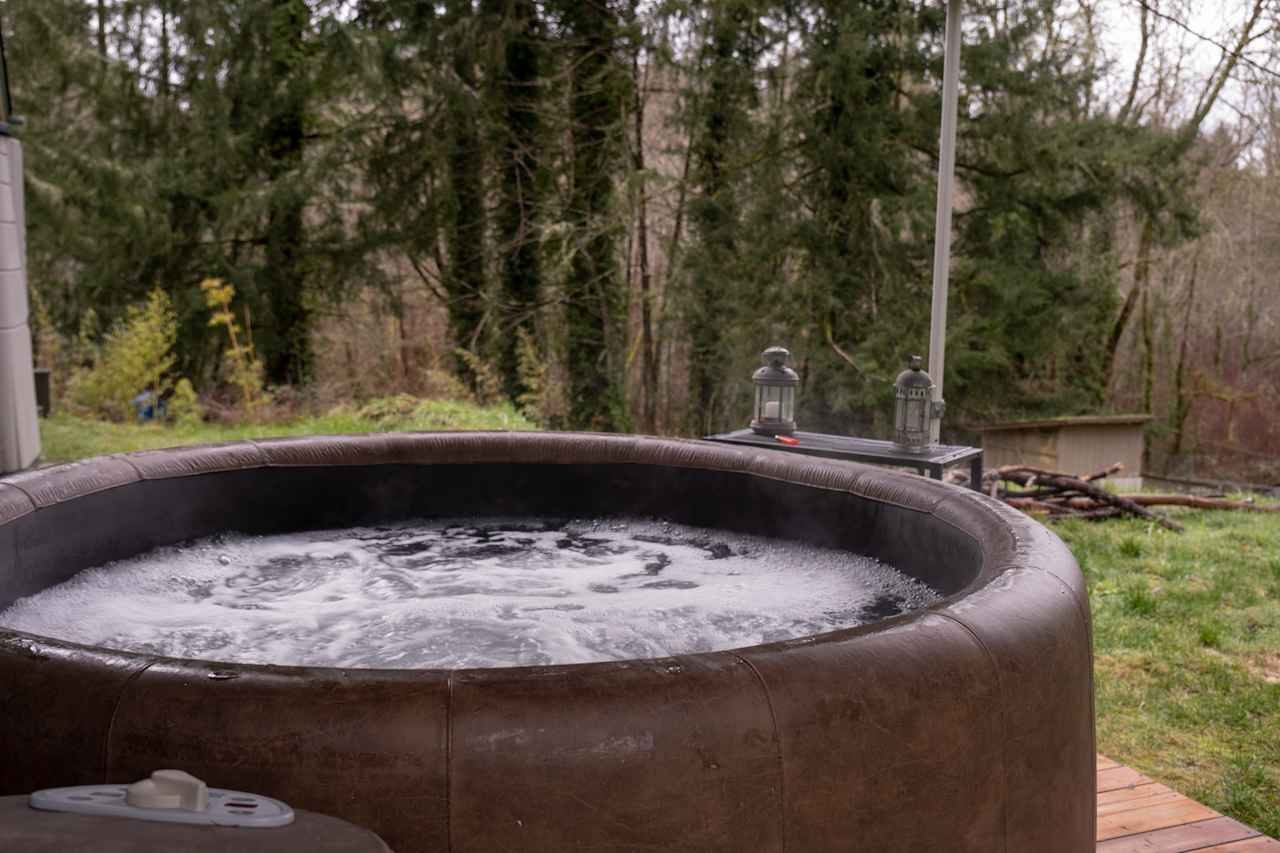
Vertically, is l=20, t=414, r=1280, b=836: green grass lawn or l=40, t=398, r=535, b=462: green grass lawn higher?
l=40, t=398, r=535, b=462: green grass lawn

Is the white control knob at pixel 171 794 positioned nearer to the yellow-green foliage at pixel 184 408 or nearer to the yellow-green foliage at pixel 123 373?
the yellow-green foliage at pixel 184 408

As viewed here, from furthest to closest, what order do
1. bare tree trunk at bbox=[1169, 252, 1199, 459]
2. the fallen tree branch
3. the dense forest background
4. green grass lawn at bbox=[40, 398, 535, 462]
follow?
bare tree trunk at bbox=[1169, 252, 1199, 459], the dense forest background, green grass lawn at bbox=[40, 398, 535, 462], the fallen tree branch

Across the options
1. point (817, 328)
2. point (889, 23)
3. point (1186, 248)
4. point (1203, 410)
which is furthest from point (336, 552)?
point (1203, 410)

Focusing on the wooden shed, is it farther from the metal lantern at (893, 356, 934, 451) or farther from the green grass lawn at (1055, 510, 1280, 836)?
the metal lantern at (893, 356, 934, 451)

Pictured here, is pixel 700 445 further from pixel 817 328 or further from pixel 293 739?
pixel 817 328

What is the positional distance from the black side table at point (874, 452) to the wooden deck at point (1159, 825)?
1146 mm

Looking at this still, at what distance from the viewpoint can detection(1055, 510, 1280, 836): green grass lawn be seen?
100 inches

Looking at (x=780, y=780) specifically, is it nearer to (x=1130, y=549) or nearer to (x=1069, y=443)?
(x=1130, y=549)

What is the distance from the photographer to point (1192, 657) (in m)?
3.26

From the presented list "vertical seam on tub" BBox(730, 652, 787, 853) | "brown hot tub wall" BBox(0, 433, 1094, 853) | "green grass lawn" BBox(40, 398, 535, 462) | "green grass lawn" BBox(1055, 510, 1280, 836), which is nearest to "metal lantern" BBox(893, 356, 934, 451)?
"green grass lawn" BBox(1055, 510, 1280, 836)

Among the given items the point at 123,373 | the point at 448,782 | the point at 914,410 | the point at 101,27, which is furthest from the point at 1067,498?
the point at 101,27

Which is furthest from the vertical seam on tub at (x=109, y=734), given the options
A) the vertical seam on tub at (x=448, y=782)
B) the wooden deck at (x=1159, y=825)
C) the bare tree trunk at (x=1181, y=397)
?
the bare tree trunk at (x=1181, y=397)

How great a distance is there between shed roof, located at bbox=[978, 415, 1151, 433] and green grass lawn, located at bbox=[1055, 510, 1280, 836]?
4690mm

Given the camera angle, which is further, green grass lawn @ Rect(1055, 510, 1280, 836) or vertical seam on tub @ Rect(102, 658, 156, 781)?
green grass lawn @ Rect(1055, 510, 1280, 836)
